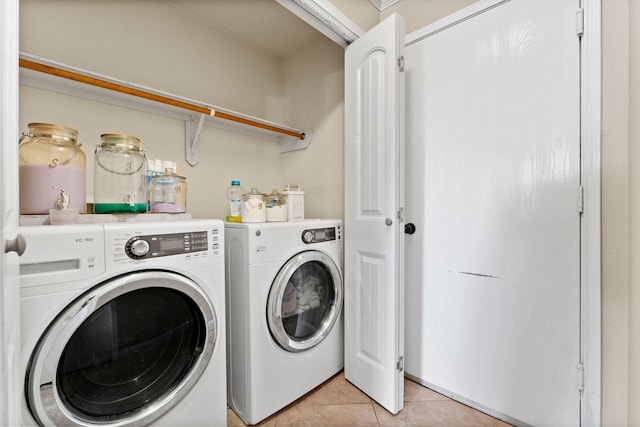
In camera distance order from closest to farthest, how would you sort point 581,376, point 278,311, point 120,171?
point 581,376 → point 120,171 → point 278,311

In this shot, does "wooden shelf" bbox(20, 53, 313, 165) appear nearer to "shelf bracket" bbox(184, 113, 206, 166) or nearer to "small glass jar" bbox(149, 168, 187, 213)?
"shelf bracket" bbox(184, 113, 206, 166)

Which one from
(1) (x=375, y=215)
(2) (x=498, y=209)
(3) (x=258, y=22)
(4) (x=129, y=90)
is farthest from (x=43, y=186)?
(2) (x=498, y=209)

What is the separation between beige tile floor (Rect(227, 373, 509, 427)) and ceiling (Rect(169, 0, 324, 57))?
2.39 metres

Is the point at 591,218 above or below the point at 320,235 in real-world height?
above

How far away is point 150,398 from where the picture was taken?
0.99 metres

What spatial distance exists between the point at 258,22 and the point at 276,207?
1406mm

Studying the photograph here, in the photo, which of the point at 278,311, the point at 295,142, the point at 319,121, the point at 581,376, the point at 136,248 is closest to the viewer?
the point at 136,248

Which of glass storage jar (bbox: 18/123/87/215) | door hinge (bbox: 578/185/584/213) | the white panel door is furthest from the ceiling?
door hinge (bbox: 578/185/584/213)

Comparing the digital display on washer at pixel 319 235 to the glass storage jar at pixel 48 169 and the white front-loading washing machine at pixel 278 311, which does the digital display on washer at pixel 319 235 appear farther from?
the glass storage jar at pixel 48 169

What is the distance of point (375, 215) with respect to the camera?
57.4 inches

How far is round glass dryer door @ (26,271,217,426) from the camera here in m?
0.77

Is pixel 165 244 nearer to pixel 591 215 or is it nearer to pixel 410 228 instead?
pixel 410 228

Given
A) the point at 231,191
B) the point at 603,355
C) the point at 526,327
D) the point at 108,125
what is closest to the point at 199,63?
the point at 108,125

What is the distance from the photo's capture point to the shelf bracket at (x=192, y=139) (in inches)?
69.4
